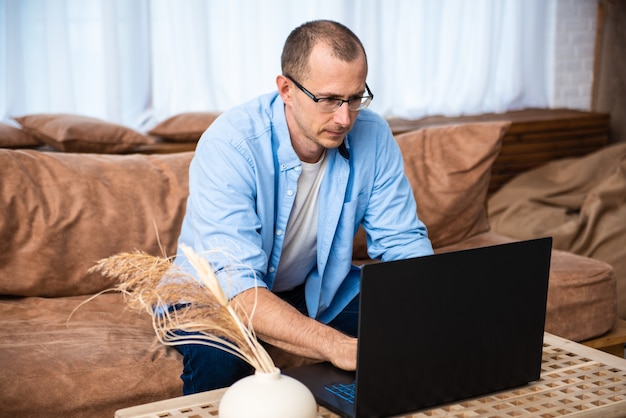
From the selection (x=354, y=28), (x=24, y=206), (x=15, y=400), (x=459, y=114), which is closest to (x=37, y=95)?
(x=24, y=206)

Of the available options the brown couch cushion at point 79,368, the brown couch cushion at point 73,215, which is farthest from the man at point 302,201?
the brown couch cushion at point 73,215

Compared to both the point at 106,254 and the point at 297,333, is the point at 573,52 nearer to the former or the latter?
the point at 106,254

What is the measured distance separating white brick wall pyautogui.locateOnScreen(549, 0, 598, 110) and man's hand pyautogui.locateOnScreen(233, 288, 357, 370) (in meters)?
3.75

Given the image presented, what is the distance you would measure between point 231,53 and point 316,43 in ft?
7.25

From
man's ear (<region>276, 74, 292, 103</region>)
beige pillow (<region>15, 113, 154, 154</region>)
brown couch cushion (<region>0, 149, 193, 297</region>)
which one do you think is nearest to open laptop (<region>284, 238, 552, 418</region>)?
man's ear (<region>276, 74, 292, 103</region>)

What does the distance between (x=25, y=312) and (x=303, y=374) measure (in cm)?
107

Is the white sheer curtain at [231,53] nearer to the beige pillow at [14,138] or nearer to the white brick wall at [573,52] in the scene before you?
the white brick wall at [573,52]

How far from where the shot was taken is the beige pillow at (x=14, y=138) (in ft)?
9.82

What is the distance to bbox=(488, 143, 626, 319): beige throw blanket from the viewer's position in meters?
3.72

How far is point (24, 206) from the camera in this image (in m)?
2.47

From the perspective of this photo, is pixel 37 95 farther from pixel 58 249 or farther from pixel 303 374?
pixel 303 374

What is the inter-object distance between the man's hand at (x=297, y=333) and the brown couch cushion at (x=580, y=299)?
46.4 inches

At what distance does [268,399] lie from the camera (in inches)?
50.5

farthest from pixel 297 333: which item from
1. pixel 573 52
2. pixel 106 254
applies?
pixel 573 52
